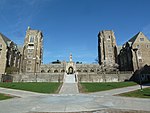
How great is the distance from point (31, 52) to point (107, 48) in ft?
133

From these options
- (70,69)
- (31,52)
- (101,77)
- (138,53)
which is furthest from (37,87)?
(31,52)

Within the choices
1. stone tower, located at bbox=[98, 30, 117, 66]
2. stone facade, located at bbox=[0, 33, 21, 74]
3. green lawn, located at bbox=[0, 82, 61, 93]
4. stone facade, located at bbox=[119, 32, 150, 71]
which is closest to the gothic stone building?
stone tower, located at bbox=[98, 30, 117, 66]

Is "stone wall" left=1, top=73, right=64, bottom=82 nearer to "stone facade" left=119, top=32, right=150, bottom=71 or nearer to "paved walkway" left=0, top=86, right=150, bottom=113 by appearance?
"stone facade" left=119, top=32, right=150, bottom=71

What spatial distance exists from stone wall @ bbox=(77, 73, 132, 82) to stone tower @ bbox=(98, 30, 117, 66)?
26.3 m

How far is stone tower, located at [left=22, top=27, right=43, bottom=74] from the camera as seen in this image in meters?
67.8

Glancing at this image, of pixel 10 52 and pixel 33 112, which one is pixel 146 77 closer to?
pixel 33 112

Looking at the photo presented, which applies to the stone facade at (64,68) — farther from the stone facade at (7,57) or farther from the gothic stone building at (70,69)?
the stone facade at (7,57)

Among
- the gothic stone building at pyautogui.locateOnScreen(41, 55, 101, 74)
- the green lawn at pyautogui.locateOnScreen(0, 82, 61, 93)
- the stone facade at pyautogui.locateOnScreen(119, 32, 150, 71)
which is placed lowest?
the green lawn at pyautogui.locateOnScreen(0, 82, 61, 93)

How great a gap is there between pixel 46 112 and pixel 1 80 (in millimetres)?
39625

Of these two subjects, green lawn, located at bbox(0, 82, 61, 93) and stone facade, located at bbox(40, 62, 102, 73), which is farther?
stone facade, located at bbox(40, 62, 102, 73)

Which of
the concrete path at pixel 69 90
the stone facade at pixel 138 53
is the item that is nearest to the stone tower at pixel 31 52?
the stone facade at pixel 138 53

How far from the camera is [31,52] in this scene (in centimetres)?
7138

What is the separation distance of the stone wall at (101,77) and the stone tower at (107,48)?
86.2ft

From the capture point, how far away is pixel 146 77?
44.8 meters
